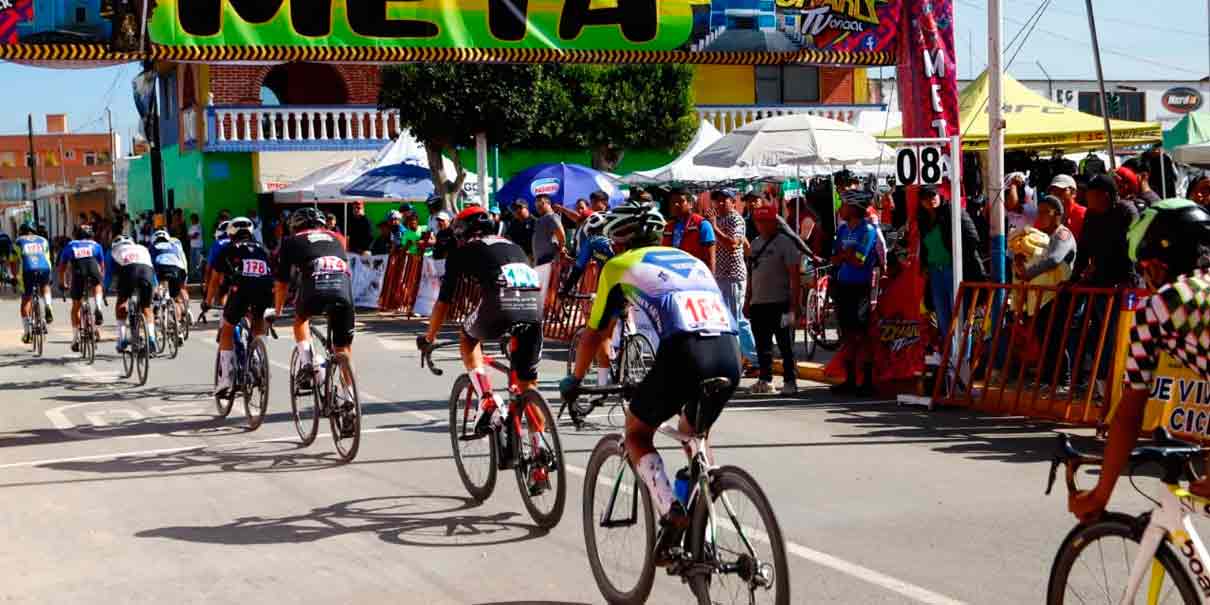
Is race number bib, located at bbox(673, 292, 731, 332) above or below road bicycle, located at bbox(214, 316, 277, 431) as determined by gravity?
above

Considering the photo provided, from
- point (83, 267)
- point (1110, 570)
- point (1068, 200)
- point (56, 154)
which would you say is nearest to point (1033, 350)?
point (1068, 200)

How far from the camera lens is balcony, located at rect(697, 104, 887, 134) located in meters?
42.3

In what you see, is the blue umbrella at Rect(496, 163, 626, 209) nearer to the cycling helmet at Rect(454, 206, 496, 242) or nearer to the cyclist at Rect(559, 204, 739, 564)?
the cycling helmet at Rect(454, 206, 496, 242)

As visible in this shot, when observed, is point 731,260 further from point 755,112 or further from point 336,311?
point 755,112

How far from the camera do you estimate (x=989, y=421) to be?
12.0m

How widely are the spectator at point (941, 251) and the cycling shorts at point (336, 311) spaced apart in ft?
18.0

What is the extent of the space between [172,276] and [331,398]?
877 cm

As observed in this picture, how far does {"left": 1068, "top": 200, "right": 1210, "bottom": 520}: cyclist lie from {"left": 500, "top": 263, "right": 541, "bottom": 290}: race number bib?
16.2 feet

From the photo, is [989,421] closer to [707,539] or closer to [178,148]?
[707,539]

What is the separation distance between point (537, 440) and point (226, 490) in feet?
8.82

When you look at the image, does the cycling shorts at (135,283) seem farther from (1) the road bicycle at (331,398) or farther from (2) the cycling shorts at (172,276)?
(1) the road bicycle at (331,398)

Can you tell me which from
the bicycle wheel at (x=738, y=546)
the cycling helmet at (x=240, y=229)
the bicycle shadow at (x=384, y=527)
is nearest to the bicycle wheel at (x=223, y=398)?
the cycling helmet at (x=240, y=229)

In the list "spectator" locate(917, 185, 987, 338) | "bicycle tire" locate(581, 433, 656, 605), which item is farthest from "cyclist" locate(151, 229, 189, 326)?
"bicycle tire" locate(581, 433, 656, 605)

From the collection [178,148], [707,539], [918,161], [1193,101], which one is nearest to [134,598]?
[707,539]
